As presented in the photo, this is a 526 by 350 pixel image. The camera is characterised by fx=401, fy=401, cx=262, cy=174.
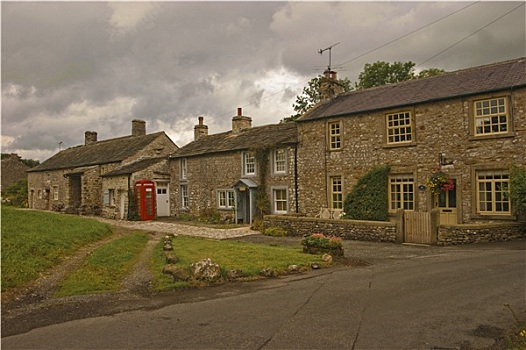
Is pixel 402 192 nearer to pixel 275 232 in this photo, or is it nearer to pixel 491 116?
pixel 491 116

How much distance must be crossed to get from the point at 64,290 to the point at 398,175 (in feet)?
53.3

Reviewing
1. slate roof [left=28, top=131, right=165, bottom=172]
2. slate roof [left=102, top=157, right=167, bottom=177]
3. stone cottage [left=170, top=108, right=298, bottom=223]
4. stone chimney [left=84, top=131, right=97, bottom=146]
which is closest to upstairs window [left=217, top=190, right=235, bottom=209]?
stone cottage [left=170, top=108, right=298, bottom=223]

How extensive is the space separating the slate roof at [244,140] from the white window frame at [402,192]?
6.53 meters

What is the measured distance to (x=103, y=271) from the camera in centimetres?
1074

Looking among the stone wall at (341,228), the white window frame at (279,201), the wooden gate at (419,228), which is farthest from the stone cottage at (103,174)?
the wooden gate at (419,228)

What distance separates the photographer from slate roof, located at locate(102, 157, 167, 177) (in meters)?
30.2

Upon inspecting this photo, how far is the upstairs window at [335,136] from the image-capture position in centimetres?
2261

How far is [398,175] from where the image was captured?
20375mm

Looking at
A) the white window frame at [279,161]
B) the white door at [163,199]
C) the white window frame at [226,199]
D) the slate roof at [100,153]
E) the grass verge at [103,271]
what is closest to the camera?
the grass verge at [103,271]

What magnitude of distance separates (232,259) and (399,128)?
12.4 metres

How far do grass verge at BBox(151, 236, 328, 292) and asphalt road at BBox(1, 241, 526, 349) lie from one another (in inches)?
34.5

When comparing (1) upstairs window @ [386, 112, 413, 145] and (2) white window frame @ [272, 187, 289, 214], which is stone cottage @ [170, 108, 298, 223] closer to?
(2) white window frame @ [272, 187, 289, 214]

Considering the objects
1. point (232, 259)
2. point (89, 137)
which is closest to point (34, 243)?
point (232, 259)

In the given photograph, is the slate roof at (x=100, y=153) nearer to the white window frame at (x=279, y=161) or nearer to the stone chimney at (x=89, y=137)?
the stone chimney at (x=89, y=137)
